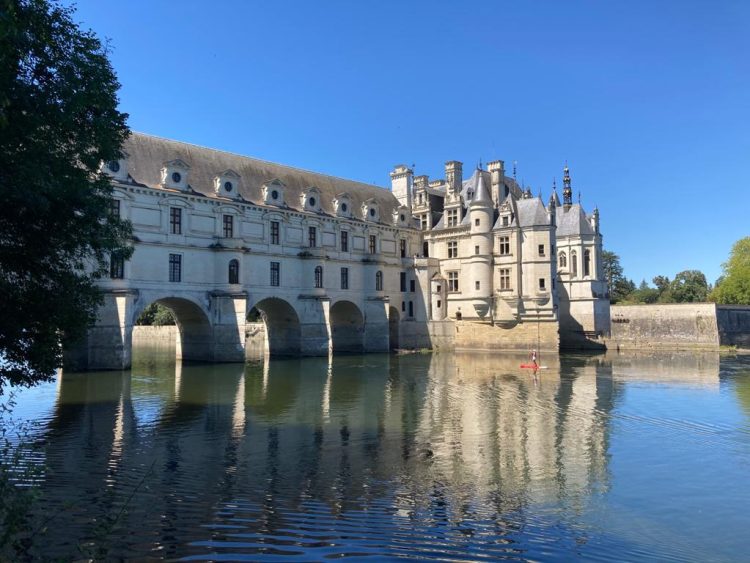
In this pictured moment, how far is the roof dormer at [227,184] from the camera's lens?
132 feet

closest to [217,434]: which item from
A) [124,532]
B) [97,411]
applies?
[97,411]

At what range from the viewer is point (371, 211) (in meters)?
51.6

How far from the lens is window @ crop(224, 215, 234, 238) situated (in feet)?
132

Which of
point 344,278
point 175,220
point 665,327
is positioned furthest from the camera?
point 665,327

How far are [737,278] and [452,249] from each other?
3485 centimetres

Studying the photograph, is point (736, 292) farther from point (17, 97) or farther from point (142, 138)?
point (17, 97)

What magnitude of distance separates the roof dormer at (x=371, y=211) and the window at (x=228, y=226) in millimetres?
13502

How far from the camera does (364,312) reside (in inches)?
1939

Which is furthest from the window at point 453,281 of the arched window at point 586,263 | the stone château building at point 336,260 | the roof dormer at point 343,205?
the arched window at point 586,263

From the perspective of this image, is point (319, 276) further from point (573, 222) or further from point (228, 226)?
point (573, 222)

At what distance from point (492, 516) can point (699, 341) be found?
48608 mm

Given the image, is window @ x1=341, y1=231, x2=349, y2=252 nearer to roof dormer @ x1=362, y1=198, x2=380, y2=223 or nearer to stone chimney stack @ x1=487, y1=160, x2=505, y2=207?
roof dormer @ x1=362, y1=198, x2=380, y2=223

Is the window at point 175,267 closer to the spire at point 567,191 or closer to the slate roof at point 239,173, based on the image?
the slate roof at point 239,173

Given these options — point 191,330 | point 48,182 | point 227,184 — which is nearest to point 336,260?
point 227,184
